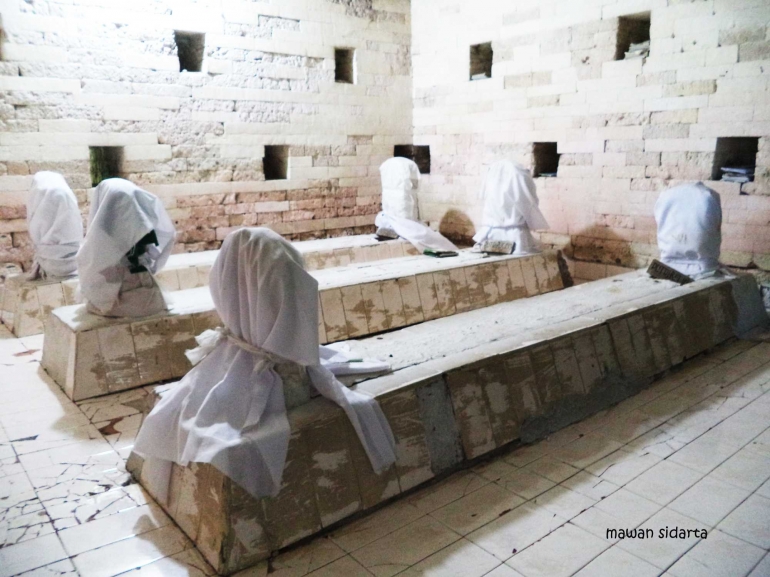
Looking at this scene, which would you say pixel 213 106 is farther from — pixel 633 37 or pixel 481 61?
pixel 633 37

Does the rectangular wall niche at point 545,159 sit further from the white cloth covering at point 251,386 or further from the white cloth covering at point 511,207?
the white cloth covering at point 251,386

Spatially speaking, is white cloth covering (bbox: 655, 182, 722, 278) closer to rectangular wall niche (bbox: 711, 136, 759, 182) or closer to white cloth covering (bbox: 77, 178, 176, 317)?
rectangular wall niche (bbox: 711, 136, 759, 182)

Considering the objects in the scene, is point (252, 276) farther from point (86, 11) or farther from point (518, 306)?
point (86, 11)

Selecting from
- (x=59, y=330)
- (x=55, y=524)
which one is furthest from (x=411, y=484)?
(x=59, y=330)

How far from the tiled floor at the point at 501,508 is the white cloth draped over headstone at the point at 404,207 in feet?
14.4

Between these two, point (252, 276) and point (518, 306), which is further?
point (518, 306)

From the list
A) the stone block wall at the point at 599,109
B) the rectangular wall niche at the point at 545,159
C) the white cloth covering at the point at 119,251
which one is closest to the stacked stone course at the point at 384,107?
the stone block wall at the point at 599,109

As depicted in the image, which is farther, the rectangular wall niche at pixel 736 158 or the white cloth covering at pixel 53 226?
the rectangular wall niche at pixel 736 158

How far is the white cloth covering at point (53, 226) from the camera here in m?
6.35

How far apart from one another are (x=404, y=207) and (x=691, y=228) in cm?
381

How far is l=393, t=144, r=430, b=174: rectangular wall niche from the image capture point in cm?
1110

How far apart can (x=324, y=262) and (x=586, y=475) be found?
210 inches

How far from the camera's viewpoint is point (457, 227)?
10.3m

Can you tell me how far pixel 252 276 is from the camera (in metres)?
2.95
